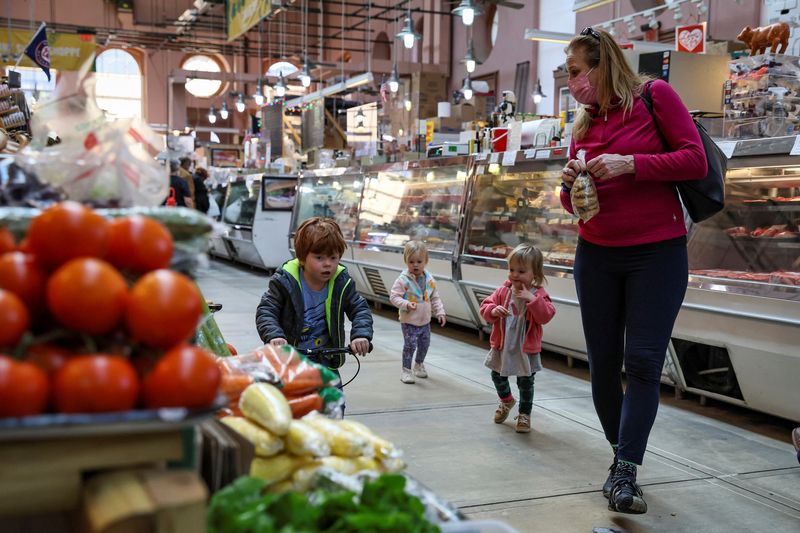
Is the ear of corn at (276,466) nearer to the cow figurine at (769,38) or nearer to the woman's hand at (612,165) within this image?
the woman's hand at (612,165)

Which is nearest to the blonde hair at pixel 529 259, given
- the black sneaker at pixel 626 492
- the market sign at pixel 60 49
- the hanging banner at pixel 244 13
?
the black sneaker at pixel 626 492

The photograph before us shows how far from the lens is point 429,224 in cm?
815

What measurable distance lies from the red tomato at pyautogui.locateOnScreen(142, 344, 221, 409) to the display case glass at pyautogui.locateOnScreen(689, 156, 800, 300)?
3629 mm

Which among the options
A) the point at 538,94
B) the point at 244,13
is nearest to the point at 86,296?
the point at 244,13

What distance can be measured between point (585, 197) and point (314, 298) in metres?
1.19

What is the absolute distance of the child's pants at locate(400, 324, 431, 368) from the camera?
19.1 feet

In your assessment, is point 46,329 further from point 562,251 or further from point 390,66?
point 390,66

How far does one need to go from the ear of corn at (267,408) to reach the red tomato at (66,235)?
21.5 inches

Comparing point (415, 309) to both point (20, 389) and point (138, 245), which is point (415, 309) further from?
point (20, 389)

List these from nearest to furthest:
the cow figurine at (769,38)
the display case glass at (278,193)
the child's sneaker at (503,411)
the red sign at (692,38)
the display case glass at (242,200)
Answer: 1. the child's sneaker at (503,411)
2. the cow figurine at (769,38)
3. the red sign at (692,38)
4. the display case glass at (278,193)
5. the display case glass at (242,200)

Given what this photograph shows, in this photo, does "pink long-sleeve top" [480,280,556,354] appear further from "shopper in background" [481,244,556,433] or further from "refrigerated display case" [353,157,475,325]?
"refrigerated display case" [353,157,475,325]

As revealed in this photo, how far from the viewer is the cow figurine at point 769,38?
548cm

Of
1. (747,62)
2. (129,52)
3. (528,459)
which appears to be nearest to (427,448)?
(528,459)

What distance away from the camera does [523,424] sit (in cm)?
445
